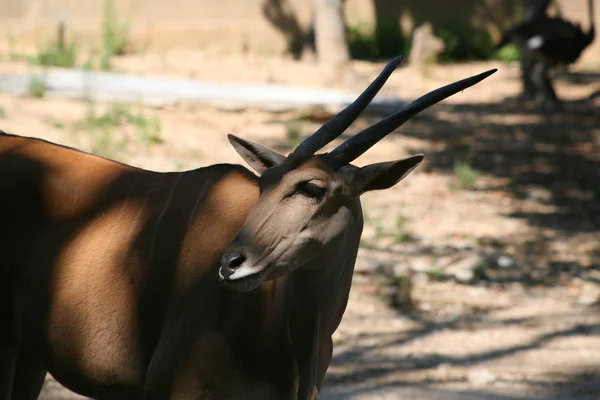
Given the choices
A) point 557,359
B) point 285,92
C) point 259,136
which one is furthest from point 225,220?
point 285,92

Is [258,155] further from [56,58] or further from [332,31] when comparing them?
[332,31]

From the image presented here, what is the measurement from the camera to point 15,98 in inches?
434

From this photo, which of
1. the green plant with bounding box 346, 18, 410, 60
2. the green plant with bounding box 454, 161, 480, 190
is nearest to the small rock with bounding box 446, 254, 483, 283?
the green plant with bounding box 454, 161, 480, 190

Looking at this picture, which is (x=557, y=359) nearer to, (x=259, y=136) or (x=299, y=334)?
(x=299, y=334)

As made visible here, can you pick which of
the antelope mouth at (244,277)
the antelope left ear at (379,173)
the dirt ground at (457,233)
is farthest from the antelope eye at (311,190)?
the dirt ground at (457,233)

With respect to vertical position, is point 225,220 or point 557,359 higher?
point 225,220

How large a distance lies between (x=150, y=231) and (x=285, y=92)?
9729 millimetres

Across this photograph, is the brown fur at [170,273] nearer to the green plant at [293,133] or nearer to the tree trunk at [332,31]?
the green plant at [293,133]

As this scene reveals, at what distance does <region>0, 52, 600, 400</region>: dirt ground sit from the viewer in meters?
6.30

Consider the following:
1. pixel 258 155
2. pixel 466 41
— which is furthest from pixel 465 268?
pixel 466 41

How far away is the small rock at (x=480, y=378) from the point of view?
19.7 ft

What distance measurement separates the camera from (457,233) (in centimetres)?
911

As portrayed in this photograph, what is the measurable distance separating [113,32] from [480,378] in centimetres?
1160

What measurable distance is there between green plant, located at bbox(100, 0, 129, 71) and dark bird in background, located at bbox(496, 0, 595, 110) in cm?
576
